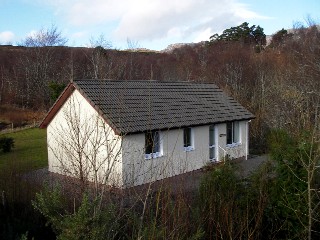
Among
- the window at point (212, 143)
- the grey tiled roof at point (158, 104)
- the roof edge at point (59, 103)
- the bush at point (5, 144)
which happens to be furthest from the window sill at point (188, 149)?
the bush at point (5, 144)

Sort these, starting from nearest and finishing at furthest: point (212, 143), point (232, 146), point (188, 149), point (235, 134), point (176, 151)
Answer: point (176, 151) → point (188, 149) → point (212, 143) → point (232, 146) → point (235, 134)

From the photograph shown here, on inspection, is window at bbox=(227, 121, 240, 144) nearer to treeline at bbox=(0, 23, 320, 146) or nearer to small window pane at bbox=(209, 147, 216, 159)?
small window pane at bbox=(209, 147, 216, 159)

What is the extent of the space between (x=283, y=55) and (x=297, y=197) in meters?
52.1

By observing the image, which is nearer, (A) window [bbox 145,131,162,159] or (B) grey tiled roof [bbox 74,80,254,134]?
(B) grey tiled roof [bbox 74,80,254,134]

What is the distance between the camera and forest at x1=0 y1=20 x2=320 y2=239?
6051mm

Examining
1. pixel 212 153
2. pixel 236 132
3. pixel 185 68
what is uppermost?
pixel 185 68

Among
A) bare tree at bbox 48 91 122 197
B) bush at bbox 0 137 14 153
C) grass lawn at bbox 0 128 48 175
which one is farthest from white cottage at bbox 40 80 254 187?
bush at bbox 0 137 14 153

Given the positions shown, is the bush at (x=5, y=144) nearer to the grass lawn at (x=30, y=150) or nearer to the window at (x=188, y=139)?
the grass lawn at (x=30, y=150)

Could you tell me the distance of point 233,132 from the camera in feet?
72.7

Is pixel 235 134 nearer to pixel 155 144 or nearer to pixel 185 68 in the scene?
pixel 155 144

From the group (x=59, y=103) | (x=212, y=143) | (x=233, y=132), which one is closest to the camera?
(x=59, y=103)

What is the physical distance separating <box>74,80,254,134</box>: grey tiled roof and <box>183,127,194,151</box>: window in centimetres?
47

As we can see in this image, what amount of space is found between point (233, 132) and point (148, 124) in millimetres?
7322

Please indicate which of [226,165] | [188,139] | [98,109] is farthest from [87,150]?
[226,165]
